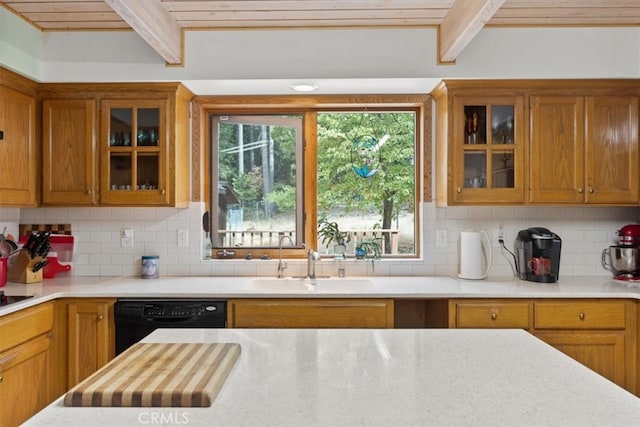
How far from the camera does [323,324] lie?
2.46m

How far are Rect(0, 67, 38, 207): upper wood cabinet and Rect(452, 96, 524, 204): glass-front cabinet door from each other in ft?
8.61

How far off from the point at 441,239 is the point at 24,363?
100 inches

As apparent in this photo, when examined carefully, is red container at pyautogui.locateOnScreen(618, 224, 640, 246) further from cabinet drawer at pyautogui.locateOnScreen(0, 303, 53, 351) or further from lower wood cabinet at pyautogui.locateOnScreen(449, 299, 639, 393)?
cabinet drawer at pyautogui.locateOnScreen(0, 303, 53, 351)

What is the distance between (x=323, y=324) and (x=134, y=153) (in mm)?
1590

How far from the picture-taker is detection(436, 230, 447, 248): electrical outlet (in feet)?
10.1

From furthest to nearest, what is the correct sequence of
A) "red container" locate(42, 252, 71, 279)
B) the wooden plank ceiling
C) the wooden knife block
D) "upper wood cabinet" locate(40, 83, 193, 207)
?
"red container" locate(42, 252, 71, 279) → "upper wood cabinet" locate(40, 83, 193, 207) → the wooden knife block → the wooden plank ceiling

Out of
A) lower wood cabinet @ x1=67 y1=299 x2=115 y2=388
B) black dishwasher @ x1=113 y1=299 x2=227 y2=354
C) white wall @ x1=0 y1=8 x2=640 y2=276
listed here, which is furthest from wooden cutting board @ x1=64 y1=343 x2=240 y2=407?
white wall @ x1=0 y1=8 x2=640 y2=276

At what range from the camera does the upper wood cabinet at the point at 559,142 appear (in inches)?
108

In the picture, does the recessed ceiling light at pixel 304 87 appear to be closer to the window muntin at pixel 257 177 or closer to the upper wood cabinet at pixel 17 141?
the window muntin at pixel 257 177

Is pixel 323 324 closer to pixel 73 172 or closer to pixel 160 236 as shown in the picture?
pixel 160 236

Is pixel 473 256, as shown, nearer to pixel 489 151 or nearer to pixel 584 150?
pixel 489 151

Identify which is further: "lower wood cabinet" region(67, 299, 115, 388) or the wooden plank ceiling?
"lower wood cabinet" region(67, 299, 115, 388)

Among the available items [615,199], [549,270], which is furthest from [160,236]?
[615,199]

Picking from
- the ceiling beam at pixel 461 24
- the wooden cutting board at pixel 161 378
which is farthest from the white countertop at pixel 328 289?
the ceiling beam at pixel 461 24
